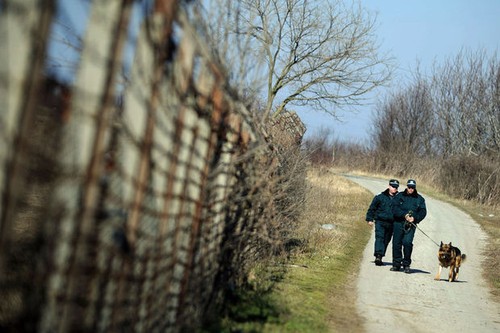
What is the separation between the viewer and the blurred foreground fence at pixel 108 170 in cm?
282

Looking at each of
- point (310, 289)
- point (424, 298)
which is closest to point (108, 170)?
point (310, 289)

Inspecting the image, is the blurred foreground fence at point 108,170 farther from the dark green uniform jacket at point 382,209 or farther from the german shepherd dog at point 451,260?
the dark green uniform jacket at point 382,209

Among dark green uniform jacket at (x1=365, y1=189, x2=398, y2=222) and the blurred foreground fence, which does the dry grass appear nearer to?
dark green uniform jacket at (x1=365, y1=189, x2=398, y2=222)

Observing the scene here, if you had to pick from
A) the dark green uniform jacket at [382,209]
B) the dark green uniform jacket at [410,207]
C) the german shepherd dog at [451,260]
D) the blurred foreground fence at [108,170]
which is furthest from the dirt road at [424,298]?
the blurred foreground fence at [108,170]

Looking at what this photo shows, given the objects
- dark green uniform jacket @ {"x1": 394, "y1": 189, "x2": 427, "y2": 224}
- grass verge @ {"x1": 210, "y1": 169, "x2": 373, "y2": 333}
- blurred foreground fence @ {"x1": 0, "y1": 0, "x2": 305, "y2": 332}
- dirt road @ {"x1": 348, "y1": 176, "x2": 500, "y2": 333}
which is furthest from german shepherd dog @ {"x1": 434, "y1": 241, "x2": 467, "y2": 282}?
blurred foreground fence @ {"x1": 0, "y1": 0, "x2": 305, "y2": 332}

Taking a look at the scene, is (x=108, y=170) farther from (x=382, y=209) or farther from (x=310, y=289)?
(x=382, y=209)

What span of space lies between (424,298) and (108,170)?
8.66 m

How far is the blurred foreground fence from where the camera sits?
9.27 feet

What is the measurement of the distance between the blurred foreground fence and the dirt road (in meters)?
4.03

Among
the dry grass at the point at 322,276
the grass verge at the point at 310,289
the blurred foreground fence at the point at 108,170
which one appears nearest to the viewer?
the blurred foreground fence at the point at 108,170

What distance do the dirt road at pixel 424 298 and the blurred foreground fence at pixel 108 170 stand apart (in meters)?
4.03

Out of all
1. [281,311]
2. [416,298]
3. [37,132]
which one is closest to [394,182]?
[416,298]

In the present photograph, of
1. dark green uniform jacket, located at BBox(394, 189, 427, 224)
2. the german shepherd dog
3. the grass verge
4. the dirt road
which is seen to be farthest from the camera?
dark green uniform jacket, located at BBox(394, 189, 427, 224)

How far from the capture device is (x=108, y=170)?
3.97 meters
